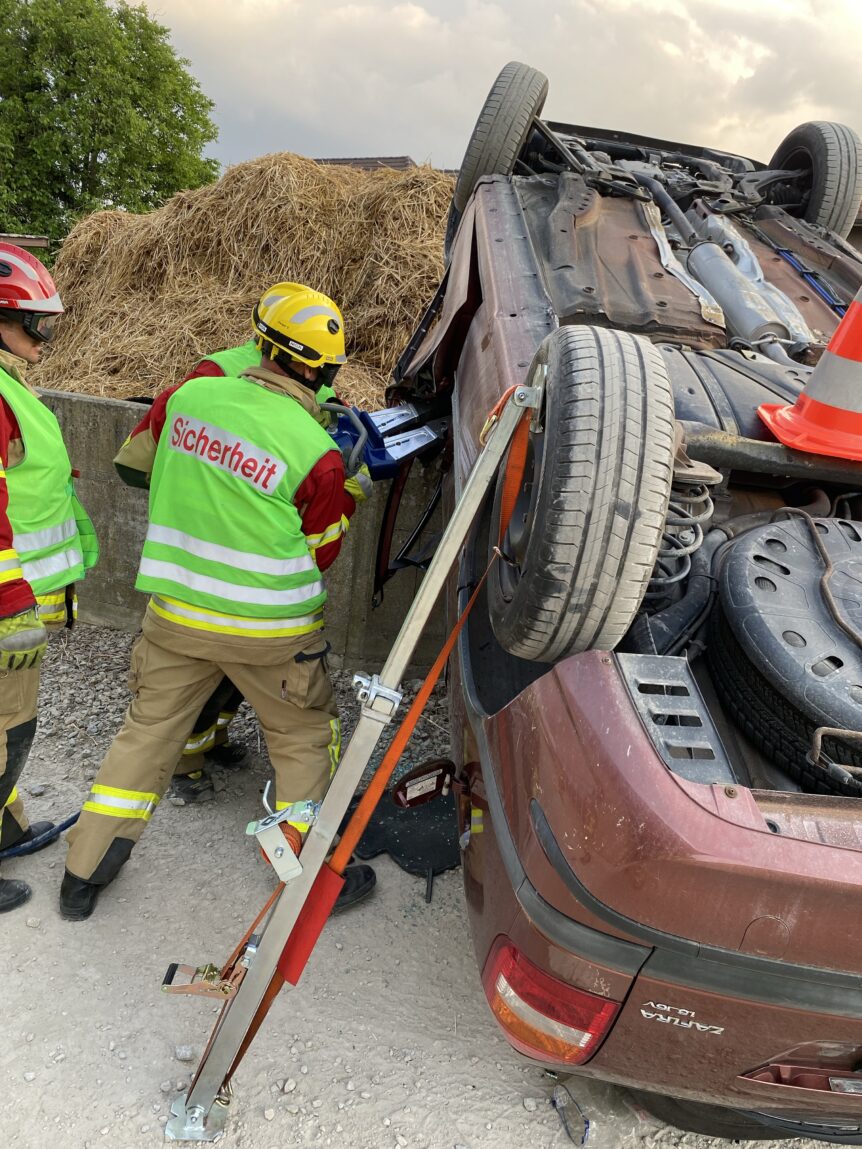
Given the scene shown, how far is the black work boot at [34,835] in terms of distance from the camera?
296 cm

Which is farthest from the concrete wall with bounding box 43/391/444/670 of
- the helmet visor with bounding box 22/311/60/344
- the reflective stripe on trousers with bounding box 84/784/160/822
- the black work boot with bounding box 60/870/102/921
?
the black work boot with bounding box 60/870/102/921

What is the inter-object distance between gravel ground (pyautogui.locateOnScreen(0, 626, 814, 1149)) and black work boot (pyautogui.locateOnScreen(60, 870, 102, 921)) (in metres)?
0.05

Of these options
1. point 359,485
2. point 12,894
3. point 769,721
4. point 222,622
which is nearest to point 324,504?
point 359,485

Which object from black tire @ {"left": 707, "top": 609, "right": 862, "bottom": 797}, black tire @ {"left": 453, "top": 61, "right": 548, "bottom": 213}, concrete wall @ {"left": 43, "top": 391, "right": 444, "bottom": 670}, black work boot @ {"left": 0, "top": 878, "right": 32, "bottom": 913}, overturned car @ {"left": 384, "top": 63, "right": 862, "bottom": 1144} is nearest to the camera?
overturned car @ {"left": 384, "top": 63, "right": 862, "bottom": 1144}

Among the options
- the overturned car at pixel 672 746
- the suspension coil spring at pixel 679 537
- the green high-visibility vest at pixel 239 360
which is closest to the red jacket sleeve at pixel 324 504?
the overturned car at pixel 672 746

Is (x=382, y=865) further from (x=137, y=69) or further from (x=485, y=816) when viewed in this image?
(x=137, y=69)

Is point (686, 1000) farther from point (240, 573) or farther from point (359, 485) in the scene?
point (359, 485)

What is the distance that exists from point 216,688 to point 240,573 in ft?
2.29

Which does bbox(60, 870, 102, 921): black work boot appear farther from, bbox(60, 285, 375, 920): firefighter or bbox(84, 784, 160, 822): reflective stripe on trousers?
bbox(84, 784, 160, 822): reflective stripe on trousers

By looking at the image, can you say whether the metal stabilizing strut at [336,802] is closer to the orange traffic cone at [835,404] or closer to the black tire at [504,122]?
the orange traffic cone at [835,404]

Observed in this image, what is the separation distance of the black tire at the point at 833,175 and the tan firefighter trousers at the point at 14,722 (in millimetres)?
4462

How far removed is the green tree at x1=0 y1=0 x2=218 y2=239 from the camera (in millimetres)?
24109

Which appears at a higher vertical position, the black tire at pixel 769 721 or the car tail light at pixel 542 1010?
the black tire at pixel 769 721

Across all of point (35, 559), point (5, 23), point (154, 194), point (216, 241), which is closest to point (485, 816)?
point (35, 559)
